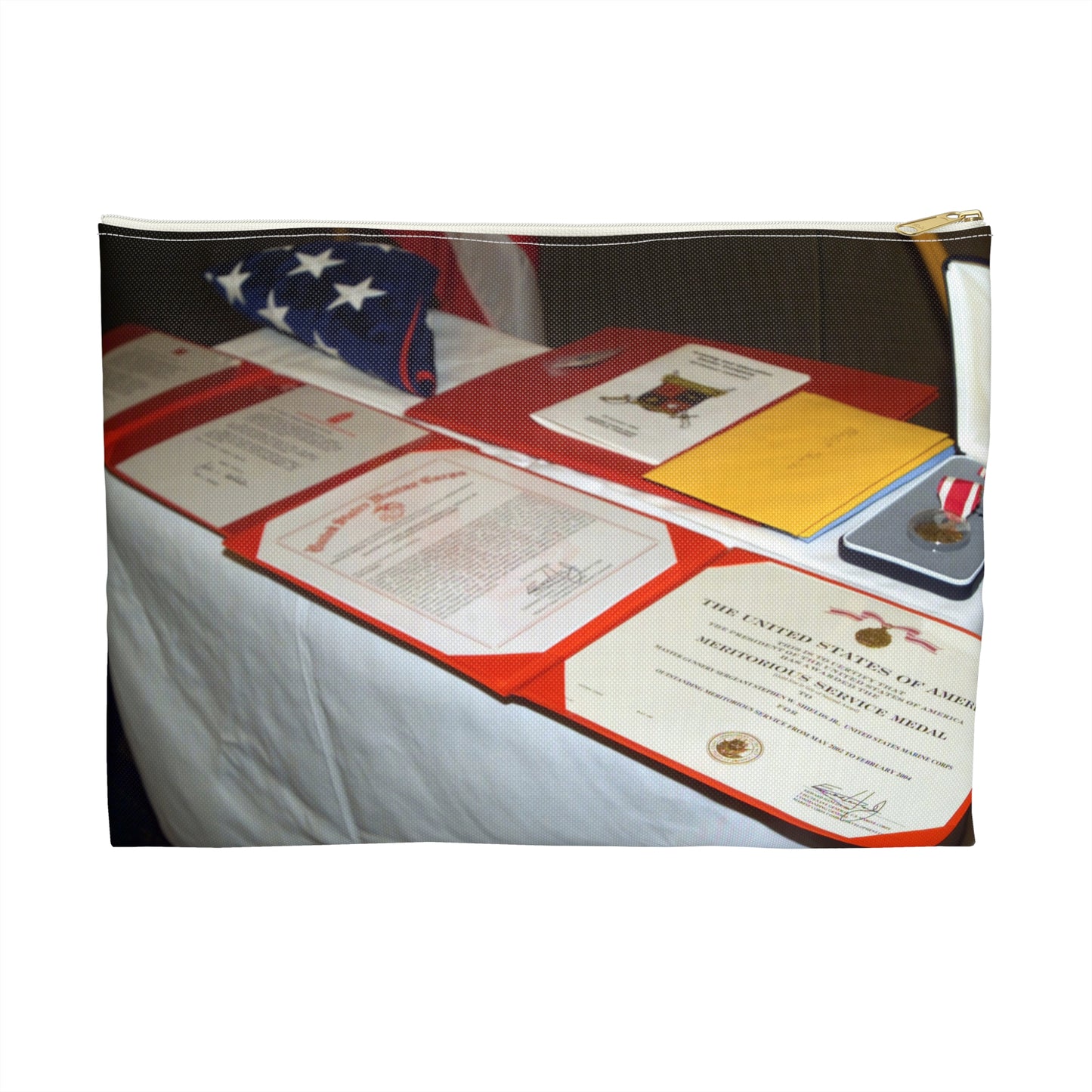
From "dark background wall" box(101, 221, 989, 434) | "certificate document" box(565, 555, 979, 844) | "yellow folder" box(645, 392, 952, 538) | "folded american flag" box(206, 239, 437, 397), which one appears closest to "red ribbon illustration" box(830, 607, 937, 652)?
"certificate document" box(565, 555, 979, 844)

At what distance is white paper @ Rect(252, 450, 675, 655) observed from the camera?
1820 millimetres

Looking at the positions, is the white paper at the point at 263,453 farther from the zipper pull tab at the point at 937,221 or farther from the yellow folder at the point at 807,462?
the zipper pull tab at the point at 937,221

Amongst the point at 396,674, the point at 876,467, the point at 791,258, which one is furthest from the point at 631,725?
the point at 791,258

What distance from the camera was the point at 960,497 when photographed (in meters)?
1.84

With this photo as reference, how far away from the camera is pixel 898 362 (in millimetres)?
1842

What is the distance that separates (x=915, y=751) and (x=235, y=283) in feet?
2.95

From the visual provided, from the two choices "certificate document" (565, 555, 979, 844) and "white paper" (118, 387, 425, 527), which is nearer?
"certificate document" (565, 555, 979, 844)

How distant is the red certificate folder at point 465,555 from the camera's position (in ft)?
5.93

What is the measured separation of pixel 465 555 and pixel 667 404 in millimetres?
285

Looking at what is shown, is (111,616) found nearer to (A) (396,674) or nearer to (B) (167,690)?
(B) (167,690)

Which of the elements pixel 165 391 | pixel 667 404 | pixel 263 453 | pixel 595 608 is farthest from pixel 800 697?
pixel 165 391

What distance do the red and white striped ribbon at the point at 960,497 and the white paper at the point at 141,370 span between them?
0.85m

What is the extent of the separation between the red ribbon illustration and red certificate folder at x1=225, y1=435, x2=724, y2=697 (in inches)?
6.2
